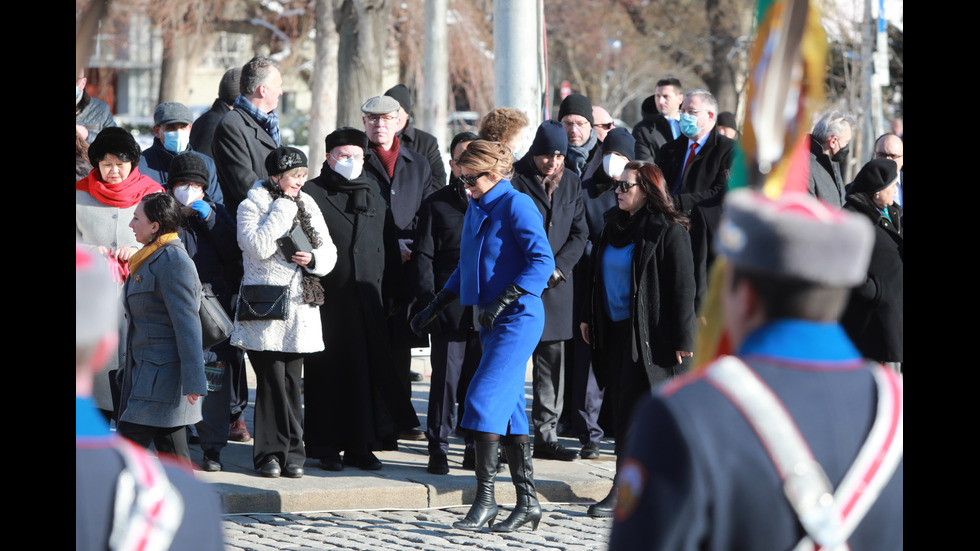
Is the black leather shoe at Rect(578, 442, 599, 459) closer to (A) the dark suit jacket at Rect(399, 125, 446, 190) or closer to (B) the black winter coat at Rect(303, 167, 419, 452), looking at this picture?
(B) the black winter coat at Rect(303, 167, 419, 452)

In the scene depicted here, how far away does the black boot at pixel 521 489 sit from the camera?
6.55 metres

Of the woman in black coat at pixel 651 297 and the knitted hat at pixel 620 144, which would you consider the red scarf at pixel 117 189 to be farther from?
the knitted hat at pixel 620 144

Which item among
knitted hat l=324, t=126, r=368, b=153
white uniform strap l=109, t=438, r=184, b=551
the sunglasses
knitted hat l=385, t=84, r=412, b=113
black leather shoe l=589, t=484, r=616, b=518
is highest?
knitted hat l=385, t=84, r=412, b=113

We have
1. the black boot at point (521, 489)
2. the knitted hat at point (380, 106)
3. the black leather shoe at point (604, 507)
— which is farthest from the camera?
the knitted hat at point (380, 106)

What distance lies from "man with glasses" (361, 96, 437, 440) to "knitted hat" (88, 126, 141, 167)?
1.56 meters

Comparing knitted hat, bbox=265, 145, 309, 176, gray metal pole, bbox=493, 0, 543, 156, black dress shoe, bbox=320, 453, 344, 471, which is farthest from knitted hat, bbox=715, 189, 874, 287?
gray metal pole, bbox=493, 0, 543, 156

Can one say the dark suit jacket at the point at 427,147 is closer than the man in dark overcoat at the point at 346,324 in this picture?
No

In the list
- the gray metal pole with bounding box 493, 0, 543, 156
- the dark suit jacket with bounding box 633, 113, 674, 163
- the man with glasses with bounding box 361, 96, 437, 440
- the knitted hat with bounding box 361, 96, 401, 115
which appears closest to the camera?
the man with glasses with bounding box 361, 96, 437, 440

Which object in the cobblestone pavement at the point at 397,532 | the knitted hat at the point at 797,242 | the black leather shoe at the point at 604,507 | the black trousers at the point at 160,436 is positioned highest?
the knitted hat at the point at 797,242

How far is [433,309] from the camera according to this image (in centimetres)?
700

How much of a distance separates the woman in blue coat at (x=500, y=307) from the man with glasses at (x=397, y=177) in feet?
5.27

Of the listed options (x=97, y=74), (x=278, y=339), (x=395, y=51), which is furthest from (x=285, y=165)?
(x=97, y=74)

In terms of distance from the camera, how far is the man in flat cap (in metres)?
2.22

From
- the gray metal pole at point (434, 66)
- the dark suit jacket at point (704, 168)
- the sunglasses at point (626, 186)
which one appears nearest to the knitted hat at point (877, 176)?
the dark suit jacket at point (704, 168)
